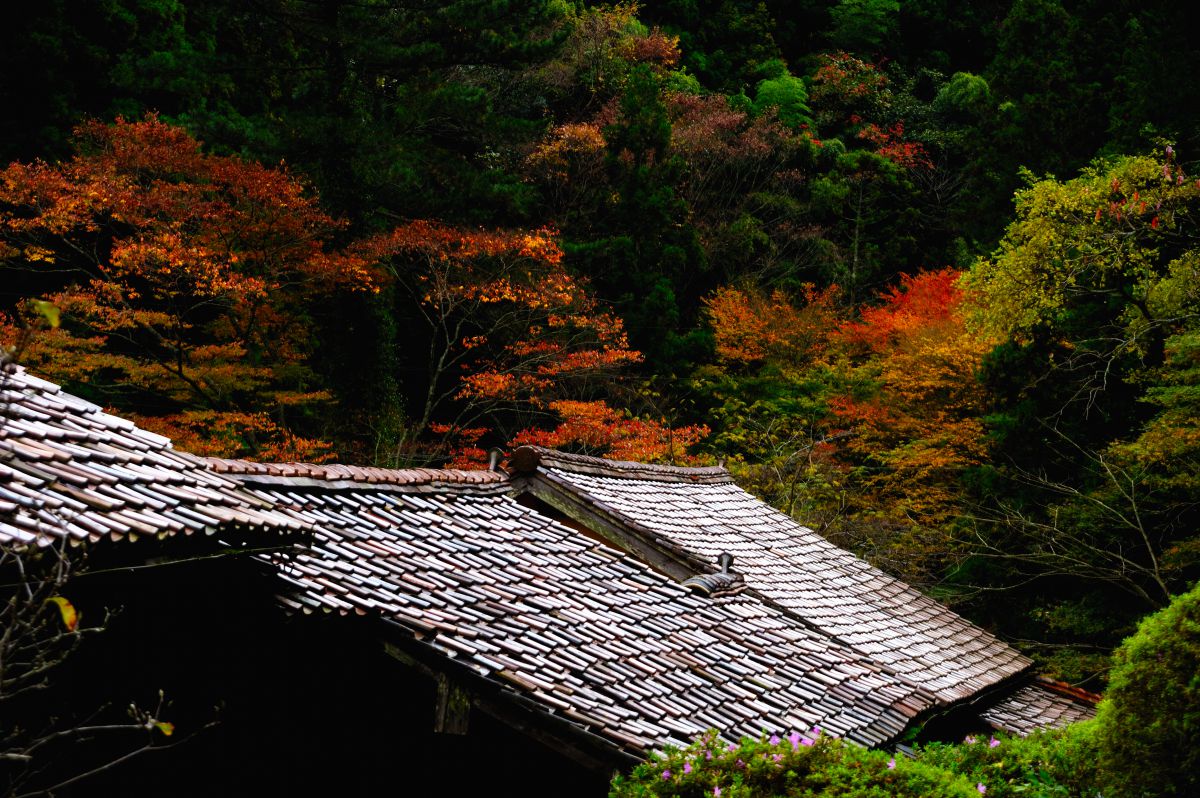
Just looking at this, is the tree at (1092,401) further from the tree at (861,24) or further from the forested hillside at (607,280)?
the tree at (861,24)

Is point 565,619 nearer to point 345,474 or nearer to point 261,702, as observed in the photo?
point 261,702

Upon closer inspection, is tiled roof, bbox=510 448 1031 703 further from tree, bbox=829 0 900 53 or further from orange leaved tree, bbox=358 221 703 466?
tree, bbox=829 0 900 53

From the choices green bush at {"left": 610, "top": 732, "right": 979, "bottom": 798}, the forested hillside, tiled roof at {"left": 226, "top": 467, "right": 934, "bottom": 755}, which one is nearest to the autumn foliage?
the forested hillside

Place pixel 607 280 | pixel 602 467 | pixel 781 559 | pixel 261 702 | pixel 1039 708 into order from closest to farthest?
pixel 261 702 < pixel 602 467 < pixel 781 559 < pixel 1039 708 < pixel 607 280

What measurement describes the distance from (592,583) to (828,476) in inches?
555

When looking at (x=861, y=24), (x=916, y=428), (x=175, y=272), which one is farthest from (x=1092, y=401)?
(x=861, y=24)

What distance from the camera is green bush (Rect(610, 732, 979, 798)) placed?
445cm

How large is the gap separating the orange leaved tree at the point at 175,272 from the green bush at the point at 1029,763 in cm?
1162

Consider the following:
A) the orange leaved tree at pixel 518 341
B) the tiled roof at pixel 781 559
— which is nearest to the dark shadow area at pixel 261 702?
the tiled roof at pixel 781 559

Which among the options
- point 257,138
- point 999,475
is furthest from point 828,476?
point 257,138

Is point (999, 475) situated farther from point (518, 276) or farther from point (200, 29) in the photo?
point (200, 29)

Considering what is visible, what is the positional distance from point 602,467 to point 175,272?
8.67 m

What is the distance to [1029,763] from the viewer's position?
6.30 metres

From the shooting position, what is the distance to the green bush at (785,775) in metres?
4.45
